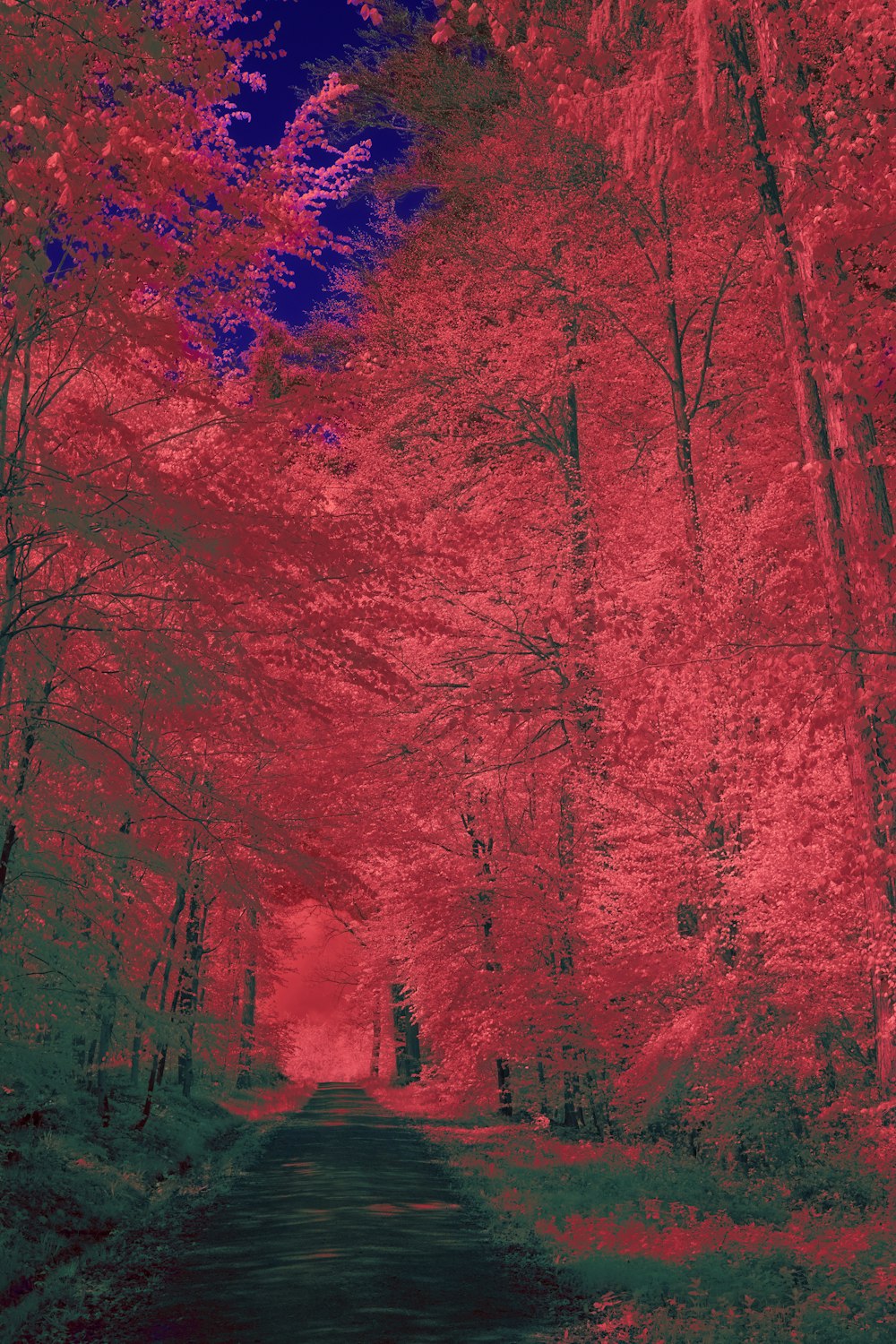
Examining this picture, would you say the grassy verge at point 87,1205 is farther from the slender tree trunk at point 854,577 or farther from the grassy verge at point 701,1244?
the slender tree trunk at point 854,577

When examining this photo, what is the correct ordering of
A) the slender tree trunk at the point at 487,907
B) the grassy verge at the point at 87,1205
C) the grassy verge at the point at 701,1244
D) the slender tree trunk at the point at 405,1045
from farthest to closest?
the slender tree trunk at the point at 405,1045
the slender tree trunk at the point at 487,907
the grassy verge at the point at 87,1205
the grassy verge at the point at 701,1244

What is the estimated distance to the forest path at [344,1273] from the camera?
20.9 ft

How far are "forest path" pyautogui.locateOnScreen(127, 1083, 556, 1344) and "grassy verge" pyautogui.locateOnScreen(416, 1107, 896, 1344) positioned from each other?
0.50m

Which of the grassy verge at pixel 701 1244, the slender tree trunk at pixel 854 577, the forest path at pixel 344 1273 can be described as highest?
the slender tree trunk at pixel 854 577

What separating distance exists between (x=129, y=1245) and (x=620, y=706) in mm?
6408

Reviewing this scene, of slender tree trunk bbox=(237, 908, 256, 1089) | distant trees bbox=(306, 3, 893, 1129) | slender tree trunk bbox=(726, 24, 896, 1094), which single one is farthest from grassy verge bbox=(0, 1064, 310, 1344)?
slender tree trunk bbox=(237, 908, 256, 1089)

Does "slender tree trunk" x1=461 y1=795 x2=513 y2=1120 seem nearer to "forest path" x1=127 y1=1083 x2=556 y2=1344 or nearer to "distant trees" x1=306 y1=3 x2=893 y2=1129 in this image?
"distant trees" x1=306 y1=3 x2=893 y2=1129

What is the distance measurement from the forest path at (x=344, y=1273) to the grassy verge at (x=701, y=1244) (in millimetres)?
496

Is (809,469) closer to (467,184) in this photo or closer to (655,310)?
(655,310)

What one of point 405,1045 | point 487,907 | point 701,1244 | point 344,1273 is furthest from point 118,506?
point 405,1045

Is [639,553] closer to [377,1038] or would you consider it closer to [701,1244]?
[701,1244]

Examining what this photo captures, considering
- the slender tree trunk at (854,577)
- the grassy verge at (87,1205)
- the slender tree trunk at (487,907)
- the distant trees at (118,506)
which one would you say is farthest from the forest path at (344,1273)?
the slender tree trunk at (854,577)

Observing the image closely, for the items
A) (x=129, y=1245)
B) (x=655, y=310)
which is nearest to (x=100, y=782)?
(x=129, y=1245)

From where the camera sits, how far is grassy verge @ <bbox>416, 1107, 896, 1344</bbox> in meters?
6.09
